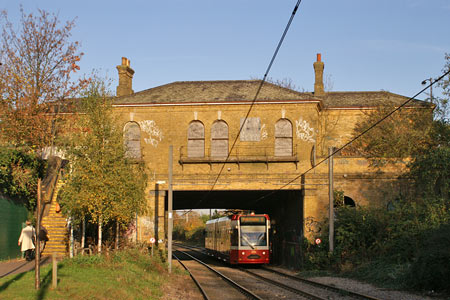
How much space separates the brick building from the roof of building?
6 cm

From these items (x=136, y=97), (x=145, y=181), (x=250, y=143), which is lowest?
(x=145, y=181)

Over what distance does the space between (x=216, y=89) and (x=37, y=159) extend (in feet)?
42.9

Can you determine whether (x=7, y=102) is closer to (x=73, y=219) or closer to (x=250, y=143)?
(x=73, y=219)

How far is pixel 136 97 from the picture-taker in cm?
3372

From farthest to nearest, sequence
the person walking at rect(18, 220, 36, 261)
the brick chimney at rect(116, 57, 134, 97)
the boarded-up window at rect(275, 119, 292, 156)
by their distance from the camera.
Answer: the brick chimney at rect(116, 57, 134, 97) → the boarded-up window at rect(275, 119, 292, 156) → the person walking at rect(18, 220, 36, 261)

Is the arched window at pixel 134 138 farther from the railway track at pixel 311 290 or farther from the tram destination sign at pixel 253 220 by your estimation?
the railway track at pixel 311 290

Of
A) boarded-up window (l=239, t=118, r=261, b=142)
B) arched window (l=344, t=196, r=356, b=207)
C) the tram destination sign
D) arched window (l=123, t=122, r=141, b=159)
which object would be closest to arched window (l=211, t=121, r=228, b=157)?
boarded-up window (l=239, t=118, r=261, b=142)

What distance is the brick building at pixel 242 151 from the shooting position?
30.2 m

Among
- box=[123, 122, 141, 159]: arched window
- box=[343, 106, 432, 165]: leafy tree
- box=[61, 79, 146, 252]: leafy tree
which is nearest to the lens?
box=[61, 79, 146, 252]: leafy tree

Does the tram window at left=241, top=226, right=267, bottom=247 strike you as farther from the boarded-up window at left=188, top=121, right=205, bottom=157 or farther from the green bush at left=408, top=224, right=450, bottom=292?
the green bush at left=408, top=224, right=450, bottom=292

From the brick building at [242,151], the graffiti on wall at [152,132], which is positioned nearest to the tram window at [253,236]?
the brick building at [242,151]

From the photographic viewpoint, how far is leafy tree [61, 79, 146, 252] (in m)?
23.5

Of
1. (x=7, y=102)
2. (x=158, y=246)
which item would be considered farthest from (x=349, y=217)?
(x=7, y=102)

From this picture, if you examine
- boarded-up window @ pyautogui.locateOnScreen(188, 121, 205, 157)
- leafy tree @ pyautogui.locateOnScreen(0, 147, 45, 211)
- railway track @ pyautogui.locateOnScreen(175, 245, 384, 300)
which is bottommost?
railway track @ pyautogui.locateOnScreen(175, 245, 384, 300)
